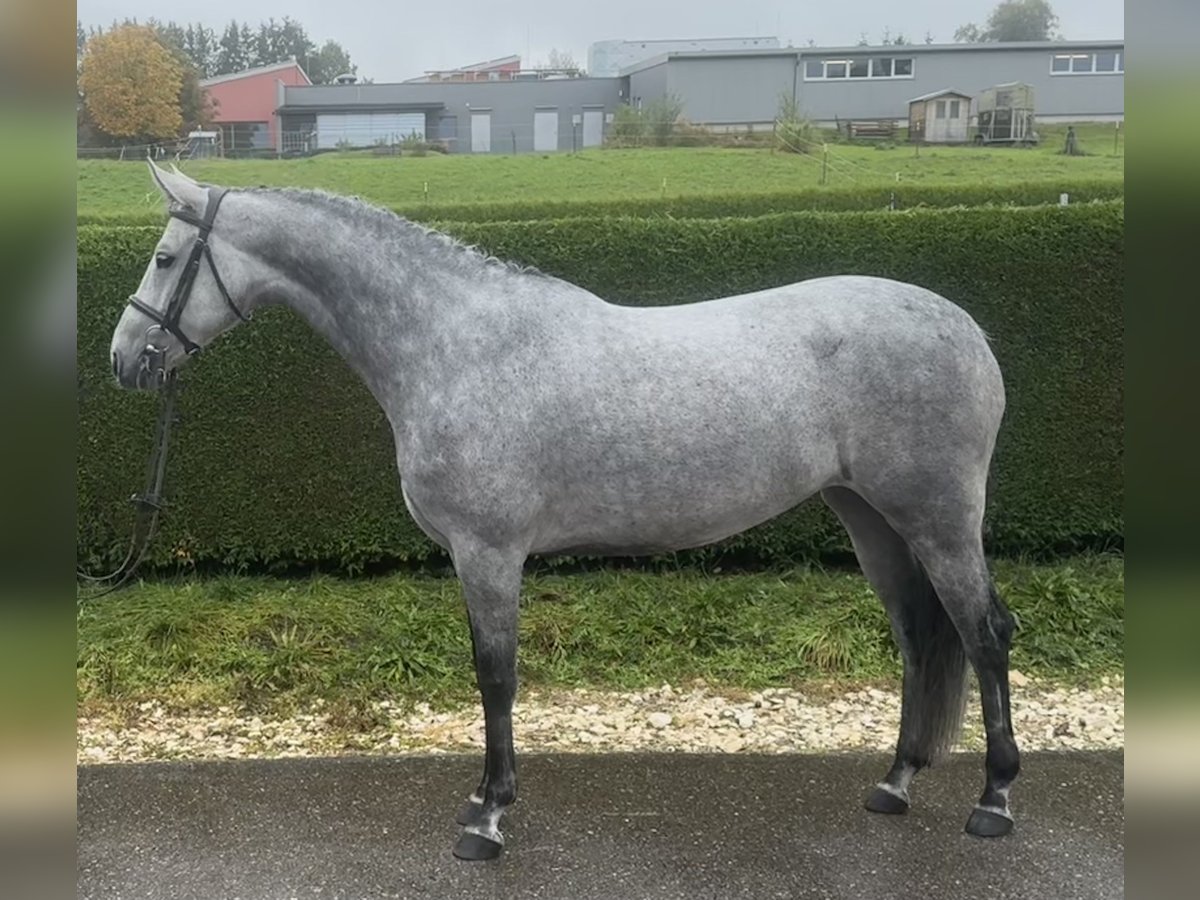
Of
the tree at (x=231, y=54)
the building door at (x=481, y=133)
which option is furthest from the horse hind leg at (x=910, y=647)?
the tree at (x=231, y=54)

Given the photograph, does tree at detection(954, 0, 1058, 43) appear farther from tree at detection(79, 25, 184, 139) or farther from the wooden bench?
tree at detection(79, 25, 184, 139)

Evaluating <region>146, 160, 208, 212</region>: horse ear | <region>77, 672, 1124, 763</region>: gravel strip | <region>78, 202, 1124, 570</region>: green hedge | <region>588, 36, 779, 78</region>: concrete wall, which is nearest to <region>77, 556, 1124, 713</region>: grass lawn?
<region>77, 672, 1124, 763</region>: gravel strip

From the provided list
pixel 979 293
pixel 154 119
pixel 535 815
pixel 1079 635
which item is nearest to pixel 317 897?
pixel 535 815

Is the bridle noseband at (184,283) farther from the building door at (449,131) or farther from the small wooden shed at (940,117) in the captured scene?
the small wooden shed at (940,117)

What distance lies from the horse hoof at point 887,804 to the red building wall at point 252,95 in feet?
18.2

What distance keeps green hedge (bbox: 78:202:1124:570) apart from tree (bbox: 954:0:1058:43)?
1.66 meters

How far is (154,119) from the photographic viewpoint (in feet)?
19.7

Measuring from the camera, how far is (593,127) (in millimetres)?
6496

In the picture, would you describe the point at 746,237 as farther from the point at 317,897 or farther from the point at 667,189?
the point at 317,897

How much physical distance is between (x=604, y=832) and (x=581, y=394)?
143cm

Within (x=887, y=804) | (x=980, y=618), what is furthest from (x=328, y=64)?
(x=887, y=804)

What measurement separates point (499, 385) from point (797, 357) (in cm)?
87

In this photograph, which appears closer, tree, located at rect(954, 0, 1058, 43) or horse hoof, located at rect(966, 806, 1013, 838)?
horse hoof, located at rect(966, 806, 1013, 838)

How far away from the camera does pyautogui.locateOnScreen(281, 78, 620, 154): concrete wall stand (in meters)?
6.29
